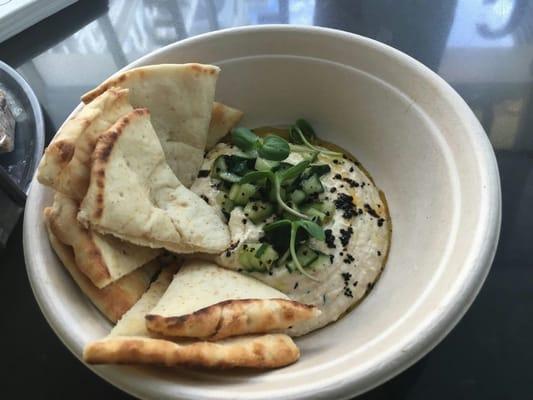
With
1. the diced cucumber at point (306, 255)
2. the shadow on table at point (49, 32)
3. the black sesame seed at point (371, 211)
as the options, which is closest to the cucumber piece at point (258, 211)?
the diced cucumber at point (306, 255)

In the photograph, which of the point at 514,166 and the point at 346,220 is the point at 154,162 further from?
the point at 514,166

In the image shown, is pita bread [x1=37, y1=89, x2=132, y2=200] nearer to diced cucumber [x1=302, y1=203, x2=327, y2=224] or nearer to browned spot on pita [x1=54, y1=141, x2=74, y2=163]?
browned spot on pita [x1=54, y1=141, x2=74, y2=163]

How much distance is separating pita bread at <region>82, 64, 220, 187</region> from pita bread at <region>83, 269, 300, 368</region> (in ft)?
1.41

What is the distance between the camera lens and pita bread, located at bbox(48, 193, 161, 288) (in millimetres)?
947

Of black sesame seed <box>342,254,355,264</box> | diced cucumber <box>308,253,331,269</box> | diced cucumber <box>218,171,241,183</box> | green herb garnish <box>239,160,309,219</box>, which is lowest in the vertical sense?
black sesame seed <box>342,254,355,264</box>

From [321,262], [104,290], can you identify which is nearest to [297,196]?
[321,262]

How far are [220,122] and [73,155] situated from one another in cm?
47

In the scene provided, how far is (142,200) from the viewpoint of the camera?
39.4 inches

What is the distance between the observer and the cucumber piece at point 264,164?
1.20 m

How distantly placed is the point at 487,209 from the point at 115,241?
0.68 metres

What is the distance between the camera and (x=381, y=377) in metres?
0.81

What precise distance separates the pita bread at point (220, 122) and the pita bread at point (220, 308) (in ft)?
Result: 1.34

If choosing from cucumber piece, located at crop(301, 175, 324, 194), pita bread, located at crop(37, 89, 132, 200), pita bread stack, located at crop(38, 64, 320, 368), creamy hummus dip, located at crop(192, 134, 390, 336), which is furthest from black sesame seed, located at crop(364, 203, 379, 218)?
pita bread, located at crop(37, 89, 132, 200)

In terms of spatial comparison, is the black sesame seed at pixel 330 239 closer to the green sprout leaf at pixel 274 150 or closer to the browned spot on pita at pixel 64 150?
the green sprout leaf at pixel 274 150
